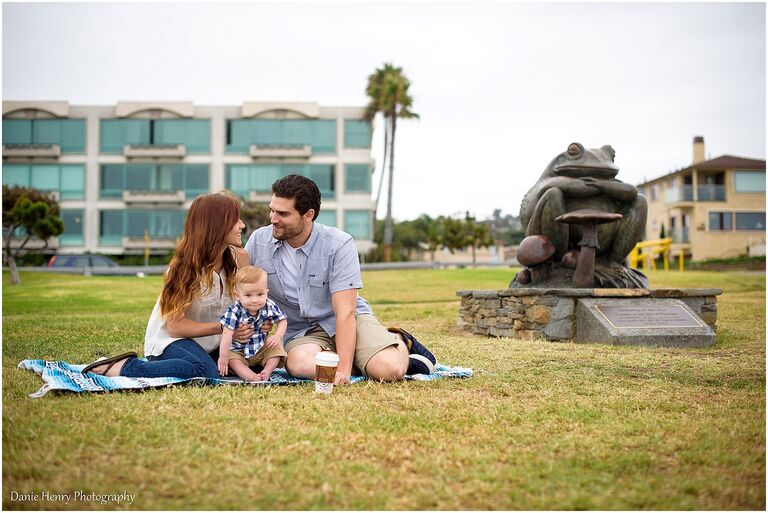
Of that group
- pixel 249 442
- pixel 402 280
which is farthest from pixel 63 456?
pixel 402 280

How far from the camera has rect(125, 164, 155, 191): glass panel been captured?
153 feet

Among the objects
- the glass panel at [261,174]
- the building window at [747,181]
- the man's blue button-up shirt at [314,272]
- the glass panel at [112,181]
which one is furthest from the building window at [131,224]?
the man's blue button-up shirt at [314,272]

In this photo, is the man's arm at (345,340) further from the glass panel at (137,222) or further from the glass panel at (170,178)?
the glass panel at (170,178)

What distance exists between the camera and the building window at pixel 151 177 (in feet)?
153

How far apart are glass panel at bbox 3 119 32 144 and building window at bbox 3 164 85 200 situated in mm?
1592

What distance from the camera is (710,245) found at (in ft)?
148

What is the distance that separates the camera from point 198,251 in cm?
484

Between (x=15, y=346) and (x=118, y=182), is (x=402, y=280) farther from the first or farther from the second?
(x=118, y=182)

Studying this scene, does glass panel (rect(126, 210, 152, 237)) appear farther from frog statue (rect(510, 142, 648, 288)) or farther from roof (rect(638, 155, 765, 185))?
frog statue (rect(510, 142, 648, 288))

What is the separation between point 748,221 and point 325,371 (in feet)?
152

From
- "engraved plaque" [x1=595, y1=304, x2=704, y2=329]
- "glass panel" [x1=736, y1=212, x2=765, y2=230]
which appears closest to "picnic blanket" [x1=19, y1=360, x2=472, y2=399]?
"engraved plaque" [x1=595, y1=304, x2=704, y2=329]

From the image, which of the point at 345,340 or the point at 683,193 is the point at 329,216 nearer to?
the point at 683,193

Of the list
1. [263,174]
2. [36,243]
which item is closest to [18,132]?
[36,243]

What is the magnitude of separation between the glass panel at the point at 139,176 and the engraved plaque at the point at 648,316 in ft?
140
